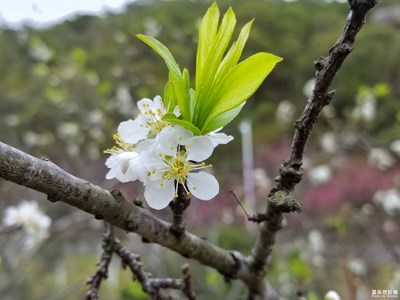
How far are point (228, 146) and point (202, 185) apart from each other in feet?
27.2

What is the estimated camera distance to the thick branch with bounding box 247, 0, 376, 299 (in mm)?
525

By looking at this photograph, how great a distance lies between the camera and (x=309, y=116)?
1.95 ft

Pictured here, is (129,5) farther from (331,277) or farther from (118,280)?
(331,277)

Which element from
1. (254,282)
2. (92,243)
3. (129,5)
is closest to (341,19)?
(129,5)

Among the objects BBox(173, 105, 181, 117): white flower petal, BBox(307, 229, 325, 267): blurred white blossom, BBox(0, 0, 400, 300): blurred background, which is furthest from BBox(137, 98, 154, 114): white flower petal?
BBox(307, 229, 325, 267): blurred white blossom

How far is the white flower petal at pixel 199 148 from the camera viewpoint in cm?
64

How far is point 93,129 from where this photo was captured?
5.73 meters

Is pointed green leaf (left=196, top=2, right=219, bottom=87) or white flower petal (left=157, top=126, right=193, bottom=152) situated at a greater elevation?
pointed green leaf (left=196, top=2, right=219, bottom=87)

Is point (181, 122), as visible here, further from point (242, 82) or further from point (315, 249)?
point (315, 249)

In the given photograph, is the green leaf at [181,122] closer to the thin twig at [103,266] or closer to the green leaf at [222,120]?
the green leaf at [222,120]

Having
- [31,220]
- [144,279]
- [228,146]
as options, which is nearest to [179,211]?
[144,279]

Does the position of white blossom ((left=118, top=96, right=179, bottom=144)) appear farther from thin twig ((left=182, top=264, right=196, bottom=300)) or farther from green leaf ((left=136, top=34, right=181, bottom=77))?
thin twig ((left=182, top=264, right=196, bottom=300))

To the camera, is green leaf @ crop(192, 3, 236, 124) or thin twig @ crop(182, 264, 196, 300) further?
thin twig @ crop(182, 264, 196, 300)

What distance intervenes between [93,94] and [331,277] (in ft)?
13.0
